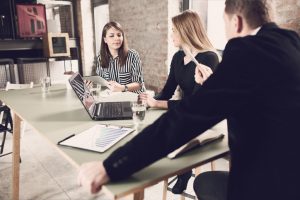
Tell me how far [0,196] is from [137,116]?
1.58 m

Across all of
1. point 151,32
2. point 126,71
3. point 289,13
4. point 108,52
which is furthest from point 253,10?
point 151,32

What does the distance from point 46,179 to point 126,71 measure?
1.19m

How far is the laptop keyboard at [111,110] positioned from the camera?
4.78 ft

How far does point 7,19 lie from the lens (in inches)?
218

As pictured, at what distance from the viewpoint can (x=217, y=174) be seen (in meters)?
1.30

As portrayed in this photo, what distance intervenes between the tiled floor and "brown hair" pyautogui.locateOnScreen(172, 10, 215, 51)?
1131mm

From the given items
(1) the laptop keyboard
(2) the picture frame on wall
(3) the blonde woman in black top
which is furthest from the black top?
(2) the picture frame on wall

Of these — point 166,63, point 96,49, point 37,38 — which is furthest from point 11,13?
point 166,63

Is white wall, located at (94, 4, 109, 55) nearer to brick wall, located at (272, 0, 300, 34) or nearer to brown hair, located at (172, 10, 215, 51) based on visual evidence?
brown hair, located at (172, 10, 215, 51)

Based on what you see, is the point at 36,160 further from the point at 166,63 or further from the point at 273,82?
the point at 273,82

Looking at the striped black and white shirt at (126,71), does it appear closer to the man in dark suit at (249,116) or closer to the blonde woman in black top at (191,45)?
the blonde woman in black top at (191,45)

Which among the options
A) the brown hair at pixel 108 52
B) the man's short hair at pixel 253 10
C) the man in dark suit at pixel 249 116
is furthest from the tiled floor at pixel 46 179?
the man's short hair at pixel 253 10

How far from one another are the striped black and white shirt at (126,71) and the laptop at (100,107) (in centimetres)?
96

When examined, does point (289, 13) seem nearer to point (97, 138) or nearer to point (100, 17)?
point (97, 138)
